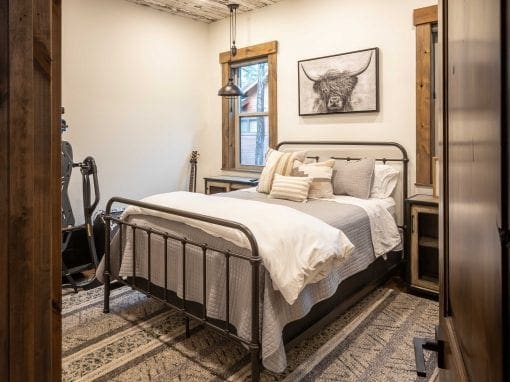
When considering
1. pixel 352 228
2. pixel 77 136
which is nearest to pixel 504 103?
pixel 352 228

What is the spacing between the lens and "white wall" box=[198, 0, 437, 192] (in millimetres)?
3414

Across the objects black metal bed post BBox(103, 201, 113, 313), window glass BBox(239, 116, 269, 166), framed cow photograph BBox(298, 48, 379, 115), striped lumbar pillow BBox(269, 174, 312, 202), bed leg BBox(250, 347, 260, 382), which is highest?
framed cow photograph BBox(298, 48, 379, 115)

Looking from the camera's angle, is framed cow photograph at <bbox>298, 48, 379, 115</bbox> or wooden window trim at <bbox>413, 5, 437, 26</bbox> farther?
framed cow photograph at <bbox>298, 48, 379, 115</bbox>

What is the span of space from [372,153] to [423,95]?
2.16 ft

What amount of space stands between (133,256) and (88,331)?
536 mm

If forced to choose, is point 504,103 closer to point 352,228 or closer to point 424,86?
point 352,228

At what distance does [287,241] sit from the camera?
1999 mm

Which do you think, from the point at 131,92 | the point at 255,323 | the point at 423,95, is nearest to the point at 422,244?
the point at 423,95

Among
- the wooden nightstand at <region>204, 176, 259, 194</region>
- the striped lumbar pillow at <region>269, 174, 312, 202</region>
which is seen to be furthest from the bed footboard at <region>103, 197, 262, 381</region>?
the wooden nightstand at <region>204, 176, 259, 194</region>

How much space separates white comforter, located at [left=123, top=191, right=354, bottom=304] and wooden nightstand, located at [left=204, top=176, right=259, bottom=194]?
1.84 metres

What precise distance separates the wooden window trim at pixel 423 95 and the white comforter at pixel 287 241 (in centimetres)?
151

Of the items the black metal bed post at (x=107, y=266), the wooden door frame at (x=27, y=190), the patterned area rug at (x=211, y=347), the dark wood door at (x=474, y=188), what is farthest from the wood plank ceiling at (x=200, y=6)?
the wooden door frame at (x=27, y=190)

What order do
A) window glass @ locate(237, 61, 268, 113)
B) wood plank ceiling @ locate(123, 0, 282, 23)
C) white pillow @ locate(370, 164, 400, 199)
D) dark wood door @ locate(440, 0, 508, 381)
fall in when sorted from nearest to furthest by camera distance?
dark wood door @ locate(440, 0, 508, 381)
white pillow @ locate(370, 164, 400, 199)
wood plank ceiling @ locate(123, 0, 282, 23)
window glass @ locate(237, 61, 268, 113)

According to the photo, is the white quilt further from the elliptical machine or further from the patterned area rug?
the elliptical machine
